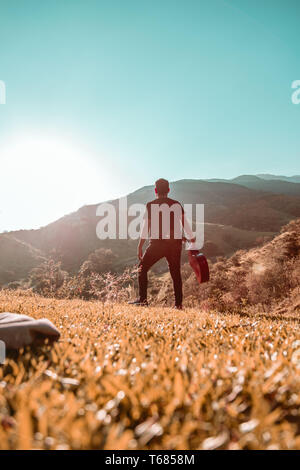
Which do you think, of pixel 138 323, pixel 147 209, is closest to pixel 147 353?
pixel 138 323

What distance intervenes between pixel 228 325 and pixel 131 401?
2.11 meters

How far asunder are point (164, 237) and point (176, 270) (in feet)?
2.56

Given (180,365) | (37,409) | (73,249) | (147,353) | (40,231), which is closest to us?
(37,409)

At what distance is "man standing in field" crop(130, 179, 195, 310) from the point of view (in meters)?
5.93

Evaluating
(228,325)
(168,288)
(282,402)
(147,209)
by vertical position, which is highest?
(147,209)

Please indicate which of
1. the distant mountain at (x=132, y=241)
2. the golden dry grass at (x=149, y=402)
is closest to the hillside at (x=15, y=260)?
the distant mountain at (x=132, y=241)

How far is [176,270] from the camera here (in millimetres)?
5891

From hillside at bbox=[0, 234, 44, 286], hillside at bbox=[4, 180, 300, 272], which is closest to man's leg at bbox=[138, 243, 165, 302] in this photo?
hillside at bbox=[4, 180, 300, 272]

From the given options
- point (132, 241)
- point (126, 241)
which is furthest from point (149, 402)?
point (132, 241)

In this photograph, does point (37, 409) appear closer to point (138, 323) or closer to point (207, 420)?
point (207, 420)

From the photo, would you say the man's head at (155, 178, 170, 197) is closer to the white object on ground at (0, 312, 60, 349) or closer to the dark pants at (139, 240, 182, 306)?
the dark pants at (139, 240, 182, 306)

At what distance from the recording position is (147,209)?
6.37m

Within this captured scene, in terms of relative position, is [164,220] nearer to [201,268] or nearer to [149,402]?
[201,268]

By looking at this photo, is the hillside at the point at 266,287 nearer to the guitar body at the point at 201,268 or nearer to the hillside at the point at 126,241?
the guitar body at the point at 201,268
